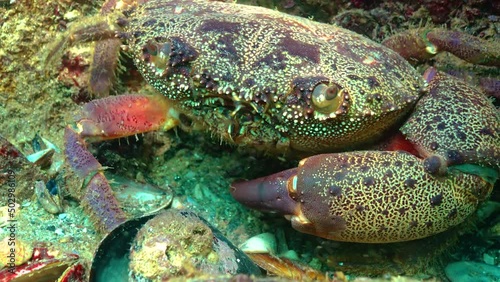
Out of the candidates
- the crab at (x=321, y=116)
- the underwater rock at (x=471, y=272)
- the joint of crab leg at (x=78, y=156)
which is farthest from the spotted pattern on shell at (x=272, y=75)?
the underwater rock at (x=471, y=272)

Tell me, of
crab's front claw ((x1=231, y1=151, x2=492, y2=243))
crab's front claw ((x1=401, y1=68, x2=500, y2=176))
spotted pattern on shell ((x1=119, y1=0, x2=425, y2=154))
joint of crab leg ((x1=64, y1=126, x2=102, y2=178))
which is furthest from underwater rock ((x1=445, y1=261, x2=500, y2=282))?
joint of crab leg ((x1=64, y1=126, x2=102, y2=178))

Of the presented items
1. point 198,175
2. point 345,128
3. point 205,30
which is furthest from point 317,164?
point 198,175

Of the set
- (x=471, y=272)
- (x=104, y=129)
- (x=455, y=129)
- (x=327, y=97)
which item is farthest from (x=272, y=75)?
(x=471, y=272)

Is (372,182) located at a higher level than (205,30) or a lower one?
lower

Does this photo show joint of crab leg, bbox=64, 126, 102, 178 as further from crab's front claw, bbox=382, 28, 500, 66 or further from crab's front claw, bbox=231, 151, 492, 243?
crab's front claw, bbox=382, 28, 500, 66

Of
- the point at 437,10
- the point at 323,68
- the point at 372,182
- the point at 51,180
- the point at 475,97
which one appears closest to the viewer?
the point at 372,182

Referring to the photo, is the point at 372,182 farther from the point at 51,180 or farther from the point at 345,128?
the point at 51,180

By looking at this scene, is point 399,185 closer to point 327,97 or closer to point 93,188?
point 327,97
